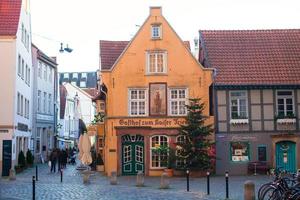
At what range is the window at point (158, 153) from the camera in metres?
32.8

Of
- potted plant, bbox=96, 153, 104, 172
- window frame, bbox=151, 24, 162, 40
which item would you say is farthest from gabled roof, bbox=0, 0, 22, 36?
potted plant, bbox=96, 153, 104, 172

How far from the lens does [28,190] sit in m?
22.1

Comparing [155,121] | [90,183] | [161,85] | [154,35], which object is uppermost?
[154,35]

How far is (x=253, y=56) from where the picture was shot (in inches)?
1417

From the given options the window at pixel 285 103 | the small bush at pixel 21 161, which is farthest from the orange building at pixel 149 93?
the small bush at pixel 21 161

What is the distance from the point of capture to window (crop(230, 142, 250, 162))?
3338 centimetres

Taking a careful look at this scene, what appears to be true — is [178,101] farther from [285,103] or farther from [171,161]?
[285,103]

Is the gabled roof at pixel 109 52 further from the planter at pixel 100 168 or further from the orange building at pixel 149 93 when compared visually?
the planter at pixel 100 168

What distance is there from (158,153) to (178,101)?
3.63 meters

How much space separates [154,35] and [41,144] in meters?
21.2

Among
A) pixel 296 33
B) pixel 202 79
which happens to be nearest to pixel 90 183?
pixel 202 79

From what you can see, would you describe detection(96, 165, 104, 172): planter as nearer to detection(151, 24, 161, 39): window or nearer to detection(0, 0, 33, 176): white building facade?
detection(0, 0, 33, 176): white building facade

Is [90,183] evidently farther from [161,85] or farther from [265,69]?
[265,69]

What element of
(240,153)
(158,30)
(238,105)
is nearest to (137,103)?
(158,30)
